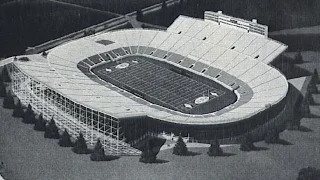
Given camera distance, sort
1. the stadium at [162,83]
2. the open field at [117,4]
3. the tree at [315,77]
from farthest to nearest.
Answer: the open field at [117,4] < the tree at [315,77] < the stadium at [162,83]

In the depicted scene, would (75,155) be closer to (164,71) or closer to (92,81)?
(92,81)

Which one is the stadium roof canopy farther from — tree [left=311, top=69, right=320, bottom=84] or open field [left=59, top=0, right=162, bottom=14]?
open field [left=59, top=0, right=162, bottom=14]

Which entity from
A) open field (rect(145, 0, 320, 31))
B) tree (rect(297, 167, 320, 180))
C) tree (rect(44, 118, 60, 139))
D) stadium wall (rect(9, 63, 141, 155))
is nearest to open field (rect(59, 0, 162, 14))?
open field (rect(145, 0, 320, 31))

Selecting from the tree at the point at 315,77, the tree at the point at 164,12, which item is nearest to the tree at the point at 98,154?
the tree at the point at 315,77

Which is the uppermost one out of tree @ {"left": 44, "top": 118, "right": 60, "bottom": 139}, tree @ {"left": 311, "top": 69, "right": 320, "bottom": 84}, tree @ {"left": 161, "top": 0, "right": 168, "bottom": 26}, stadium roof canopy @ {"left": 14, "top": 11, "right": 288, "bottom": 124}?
tree @ {"left": 161, "top": 0, "right": 168, "bottom": 26}

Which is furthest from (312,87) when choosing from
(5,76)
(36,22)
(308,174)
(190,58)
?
(36,22)

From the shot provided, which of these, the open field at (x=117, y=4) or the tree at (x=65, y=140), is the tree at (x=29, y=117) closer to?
the tree at (x=65, y=140)
